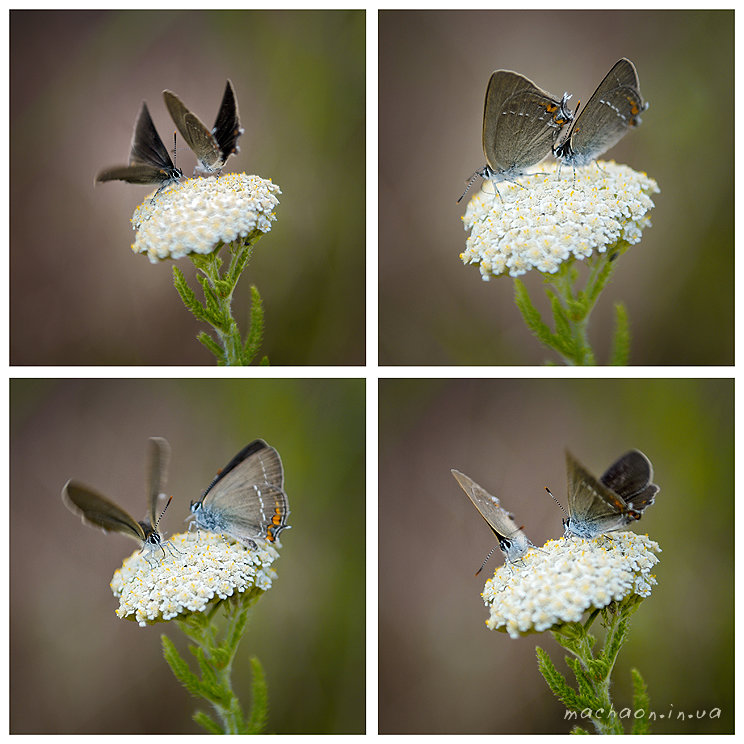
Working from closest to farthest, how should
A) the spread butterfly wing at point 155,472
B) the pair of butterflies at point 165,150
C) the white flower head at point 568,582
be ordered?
the white flower head at point 568,582
the pair of butterflies at point 165,150
the spread butterfly wing at point 155,472

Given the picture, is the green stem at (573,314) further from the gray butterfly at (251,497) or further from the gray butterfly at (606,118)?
the gray butterfly at (251,497)

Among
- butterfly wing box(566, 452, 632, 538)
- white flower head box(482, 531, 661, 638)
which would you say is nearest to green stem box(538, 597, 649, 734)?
white flower head box(482, 531, 661, 638)

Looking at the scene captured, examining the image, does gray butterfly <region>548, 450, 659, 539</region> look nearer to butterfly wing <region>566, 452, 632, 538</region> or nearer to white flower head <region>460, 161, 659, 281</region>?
butterfly wing <region>566, 452, 632, 538</region>

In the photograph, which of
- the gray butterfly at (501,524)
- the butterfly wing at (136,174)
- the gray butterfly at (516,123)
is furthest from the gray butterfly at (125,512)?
the gray butterfly at (516,123)

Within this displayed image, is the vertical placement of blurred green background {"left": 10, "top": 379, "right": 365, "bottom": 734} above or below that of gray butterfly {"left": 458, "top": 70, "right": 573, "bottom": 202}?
below

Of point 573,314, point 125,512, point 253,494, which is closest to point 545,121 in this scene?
point 573,314

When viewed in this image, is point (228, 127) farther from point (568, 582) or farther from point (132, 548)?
point (568, 582)
